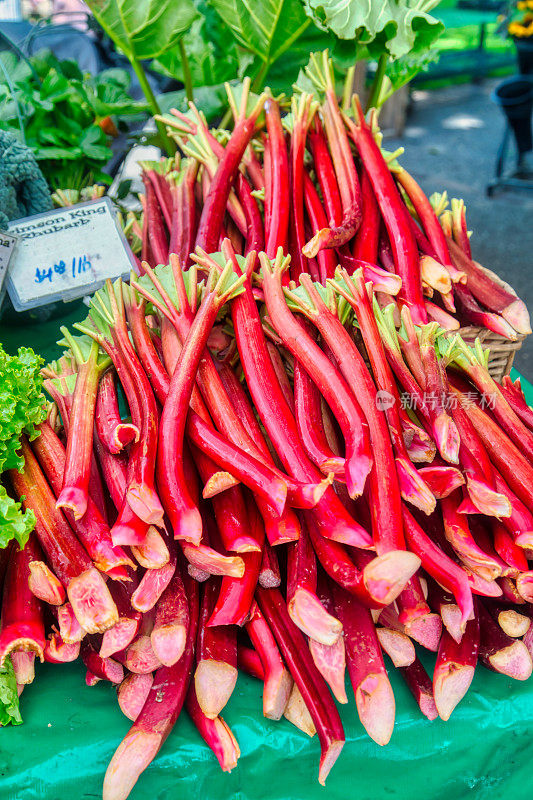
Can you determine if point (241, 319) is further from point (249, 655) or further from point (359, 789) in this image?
point (359, 789)

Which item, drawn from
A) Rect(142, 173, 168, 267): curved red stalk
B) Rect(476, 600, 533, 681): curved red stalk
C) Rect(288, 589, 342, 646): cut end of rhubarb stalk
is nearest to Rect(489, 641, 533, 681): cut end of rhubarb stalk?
Rect(476, 600, 533, 681): curved red stalk

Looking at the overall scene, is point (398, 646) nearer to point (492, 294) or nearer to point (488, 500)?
point (488, 500)

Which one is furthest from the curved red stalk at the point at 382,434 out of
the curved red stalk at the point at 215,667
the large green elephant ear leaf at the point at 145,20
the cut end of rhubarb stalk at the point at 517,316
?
the large green elephant ear leaf at the point at 145,20

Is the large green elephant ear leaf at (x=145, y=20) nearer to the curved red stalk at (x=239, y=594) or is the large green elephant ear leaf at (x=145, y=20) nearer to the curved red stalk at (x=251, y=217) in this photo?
the curved red stalk at (x=251, y=217)

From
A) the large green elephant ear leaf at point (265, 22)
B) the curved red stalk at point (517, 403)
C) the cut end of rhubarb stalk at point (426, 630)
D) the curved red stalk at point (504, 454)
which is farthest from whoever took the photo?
the large green elephant ear leaf at point (265, 22)

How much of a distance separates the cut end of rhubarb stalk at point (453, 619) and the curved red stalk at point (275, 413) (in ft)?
0.66

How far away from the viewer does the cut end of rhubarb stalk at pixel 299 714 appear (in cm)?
108

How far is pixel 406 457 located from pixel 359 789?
56 cm

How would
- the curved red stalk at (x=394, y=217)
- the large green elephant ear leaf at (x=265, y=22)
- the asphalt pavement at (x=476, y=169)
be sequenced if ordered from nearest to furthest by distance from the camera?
1. the curved red stalk at (x=394, y=217)
2. the large green elephant ear leaf at (x=265, y=22)
3. the asphalt pavement at (x=476, y=169)

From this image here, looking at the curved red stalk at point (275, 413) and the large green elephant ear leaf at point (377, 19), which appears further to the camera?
the large green elephant ear leaf at point (377, 19)

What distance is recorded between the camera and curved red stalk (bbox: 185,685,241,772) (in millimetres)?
1038

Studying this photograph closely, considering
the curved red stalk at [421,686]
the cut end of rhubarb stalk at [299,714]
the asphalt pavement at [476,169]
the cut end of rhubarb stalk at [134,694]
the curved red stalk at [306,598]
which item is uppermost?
the curved red stalk at [306,598]

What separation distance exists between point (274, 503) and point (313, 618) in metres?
0.19

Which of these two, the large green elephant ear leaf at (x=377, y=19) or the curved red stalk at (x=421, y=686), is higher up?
the large green elephant ear leaf at (x=377, y=19)
